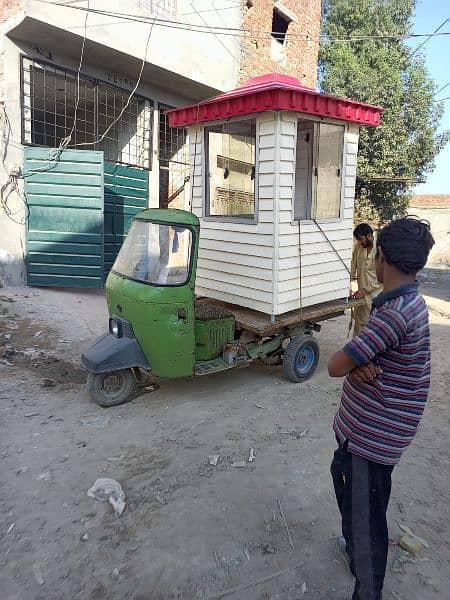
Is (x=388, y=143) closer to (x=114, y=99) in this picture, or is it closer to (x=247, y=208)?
(x=114, y=99)

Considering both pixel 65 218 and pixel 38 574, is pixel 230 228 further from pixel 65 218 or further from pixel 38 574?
pixel 65 218

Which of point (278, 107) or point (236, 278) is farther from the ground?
point (278, 107)

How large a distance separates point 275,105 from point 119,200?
5.93 metres

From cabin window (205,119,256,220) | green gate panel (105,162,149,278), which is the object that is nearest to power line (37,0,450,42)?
green gate panel (105,162,149,278)

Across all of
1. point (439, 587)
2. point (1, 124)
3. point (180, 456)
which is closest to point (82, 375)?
point (180, 456)

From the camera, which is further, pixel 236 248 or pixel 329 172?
pixel 329 172

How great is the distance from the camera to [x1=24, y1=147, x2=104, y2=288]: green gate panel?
818cm

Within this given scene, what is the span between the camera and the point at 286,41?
487 inches

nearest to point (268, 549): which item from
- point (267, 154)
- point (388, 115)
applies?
point (267, 154)

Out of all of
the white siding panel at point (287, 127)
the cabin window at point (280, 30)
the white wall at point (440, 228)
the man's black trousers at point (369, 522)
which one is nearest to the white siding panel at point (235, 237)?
the white siding panel at point (287, 127)

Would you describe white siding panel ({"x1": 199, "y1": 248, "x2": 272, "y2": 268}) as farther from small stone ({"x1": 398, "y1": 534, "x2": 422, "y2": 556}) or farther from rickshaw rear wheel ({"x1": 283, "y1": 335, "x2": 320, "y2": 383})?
small stone ({"x1": 398, "y1": 534, "x2": 422, "y2": 556})

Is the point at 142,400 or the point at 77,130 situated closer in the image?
the point at 142,400

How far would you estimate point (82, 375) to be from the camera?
5.06m

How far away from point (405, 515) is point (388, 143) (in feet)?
50.0
